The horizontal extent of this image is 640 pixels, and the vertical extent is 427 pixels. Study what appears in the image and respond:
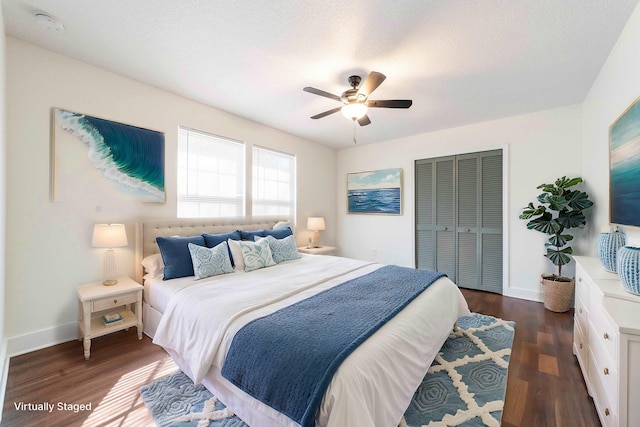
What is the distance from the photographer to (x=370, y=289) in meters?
2.30

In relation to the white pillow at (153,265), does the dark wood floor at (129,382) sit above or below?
below

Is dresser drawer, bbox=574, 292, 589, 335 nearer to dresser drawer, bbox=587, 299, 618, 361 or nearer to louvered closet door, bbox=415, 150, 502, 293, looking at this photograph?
dresser drawer, bbox=587, 299, 618, 361

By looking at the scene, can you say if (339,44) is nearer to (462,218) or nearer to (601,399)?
(601,399)

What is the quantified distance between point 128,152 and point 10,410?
2239 millimetres

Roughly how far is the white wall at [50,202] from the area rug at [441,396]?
1.42 metres

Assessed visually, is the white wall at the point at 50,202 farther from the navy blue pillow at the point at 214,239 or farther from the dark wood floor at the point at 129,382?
the navy blue pillow at the point at 214,239

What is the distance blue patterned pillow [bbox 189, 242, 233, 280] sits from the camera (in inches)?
→ 104

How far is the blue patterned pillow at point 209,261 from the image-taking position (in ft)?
8.64

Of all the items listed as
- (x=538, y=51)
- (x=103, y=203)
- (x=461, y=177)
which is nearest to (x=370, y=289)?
(x=538, y=51)

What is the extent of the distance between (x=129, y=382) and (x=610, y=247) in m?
3.70

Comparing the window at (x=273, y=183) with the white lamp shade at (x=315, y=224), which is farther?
the white lamp shade at (x=315, y=224)

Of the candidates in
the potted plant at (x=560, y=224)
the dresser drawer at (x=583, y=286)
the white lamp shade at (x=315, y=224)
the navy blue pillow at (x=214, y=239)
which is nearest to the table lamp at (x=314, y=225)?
the white lamp shade at (x=315, y=224)

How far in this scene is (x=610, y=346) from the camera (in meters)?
1.43

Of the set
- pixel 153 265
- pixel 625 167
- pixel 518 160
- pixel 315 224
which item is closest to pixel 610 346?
pixel 625 167
